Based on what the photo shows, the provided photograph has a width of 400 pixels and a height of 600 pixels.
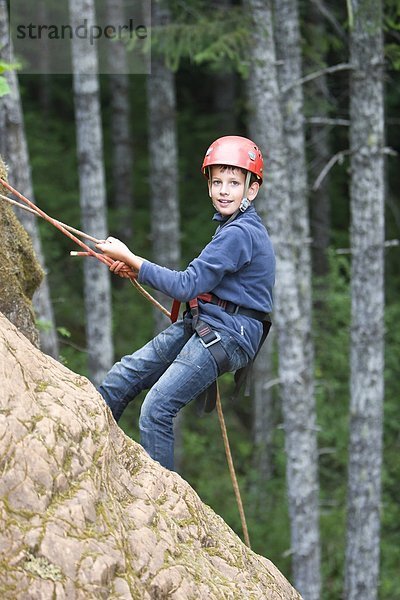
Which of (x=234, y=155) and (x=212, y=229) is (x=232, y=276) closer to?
(x=234, y=155)

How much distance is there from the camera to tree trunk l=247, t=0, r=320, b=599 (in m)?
11.0

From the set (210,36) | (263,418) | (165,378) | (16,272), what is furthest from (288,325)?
(165,378)

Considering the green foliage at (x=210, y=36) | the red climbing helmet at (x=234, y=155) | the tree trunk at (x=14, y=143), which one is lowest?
the red climbing helmet at (x=234, y=155)

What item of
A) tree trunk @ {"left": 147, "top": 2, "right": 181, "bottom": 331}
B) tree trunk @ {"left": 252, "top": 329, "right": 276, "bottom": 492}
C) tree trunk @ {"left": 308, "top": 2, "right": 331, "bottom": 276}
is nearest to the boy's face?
tree trunk @ {"left": 147, "top": 2, "right": 181, "bottom": 331}

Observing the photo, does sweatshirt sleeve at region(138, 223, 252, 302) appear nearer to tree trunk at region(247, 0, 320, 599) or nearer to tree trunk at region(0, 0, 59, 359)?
tree trunk at region(0, 0, 59, 359)

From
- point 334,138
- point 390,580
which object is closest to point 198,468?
point 390,580

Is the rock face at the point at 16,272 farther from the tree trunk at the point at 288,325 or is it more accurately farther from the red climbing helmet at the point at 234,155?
the tree trunk at the point at 288,325

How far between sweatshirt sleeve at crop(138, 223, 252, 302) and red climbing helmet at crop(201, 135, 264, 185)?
392mm

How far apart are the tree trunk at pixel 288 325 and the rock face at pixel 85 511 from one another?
673cm

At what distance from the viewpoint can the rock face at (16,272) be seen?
18.5 ft

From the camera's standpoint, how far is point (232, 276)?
5.31 meters

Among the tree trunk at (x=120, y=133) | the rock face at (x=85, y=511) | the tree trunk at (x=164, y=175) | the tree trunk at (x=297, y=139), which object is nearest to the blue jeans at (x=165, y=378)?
the rock face at (x=85, y=511)

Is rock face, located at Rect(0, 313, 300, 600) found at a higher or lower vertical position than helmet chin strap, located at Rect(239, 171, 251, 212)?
lower

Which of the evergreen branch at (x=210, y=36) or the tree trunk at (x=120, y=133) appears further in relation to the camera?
the tree trunk at (x=120, y=133)
